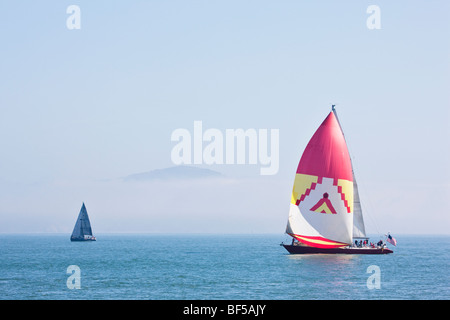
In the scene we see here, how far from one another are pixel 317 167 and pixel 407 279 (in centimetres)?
2062

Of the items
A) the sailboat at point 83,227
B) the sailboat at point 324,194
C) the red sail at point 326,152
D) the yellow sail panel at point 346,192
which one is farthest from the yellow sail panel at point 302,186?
the sailboat at point 83,227

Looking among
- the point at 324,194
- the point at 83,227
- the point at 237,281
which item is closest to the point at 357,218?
the point at 324,194

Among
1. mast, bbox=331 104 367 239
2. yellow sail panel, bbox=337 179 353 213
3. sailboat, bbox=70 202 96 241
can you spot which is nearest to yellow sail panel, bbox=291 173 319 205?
yellow sail panel, bbox=337 179 353 213

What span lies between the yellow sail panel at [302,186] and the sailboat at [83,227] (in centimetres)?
8561

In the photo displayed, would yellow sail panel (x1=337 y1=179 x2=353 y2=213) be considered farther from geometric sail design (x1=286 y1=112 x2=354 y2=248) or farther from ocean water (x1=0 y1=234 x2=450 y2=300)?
ocean water (x1=0 y1=234 x2=450 y2=300)

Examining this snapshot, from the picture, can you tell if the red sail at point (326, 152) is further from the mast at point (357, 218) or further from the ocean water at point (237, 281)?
the ocean water at point (237, 281)

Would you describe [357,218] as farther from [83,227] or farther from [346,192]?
[83,227]

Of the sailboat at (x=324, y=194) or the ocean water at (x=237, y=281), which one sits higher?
the sailboat at (x=324, y=194)

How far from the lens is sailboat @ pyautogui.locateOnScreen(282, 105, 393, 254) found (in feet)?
272

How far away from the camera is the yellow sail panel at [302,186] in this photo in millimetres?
83375
